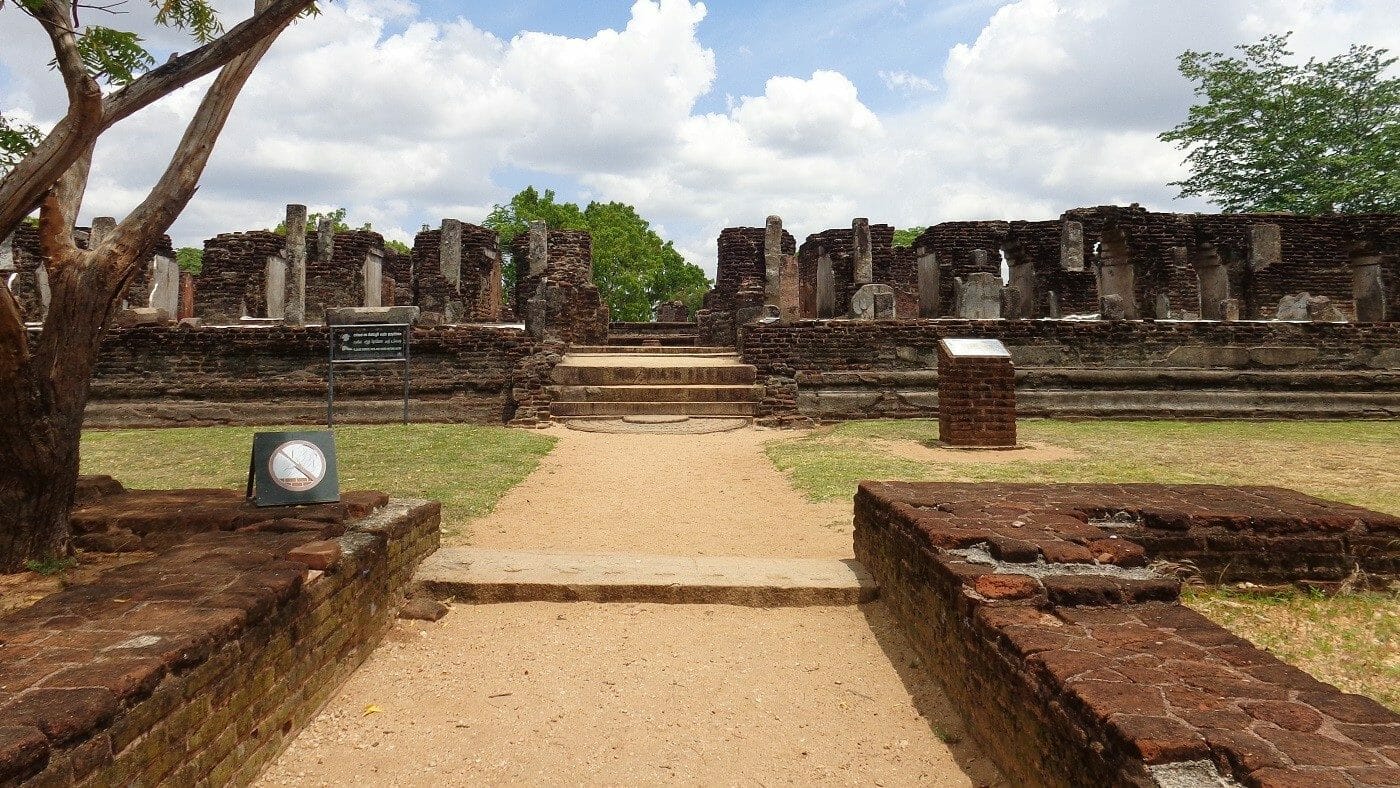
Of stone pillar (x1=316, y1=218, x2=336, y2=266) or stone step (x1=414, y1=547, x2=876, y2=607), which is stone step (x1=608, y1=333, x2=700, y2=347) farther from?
stone step (x1=414, y1=547, x2=876, y2=607)

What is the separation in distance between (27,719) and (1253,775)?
272 cm

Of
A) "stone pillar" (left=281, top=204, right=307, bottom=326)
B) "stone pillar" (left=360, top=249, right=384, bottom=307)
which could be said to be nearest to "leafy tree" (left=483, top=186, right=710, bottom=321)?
"stone pillar" (left=360, top=249, right=384, bottom=307)

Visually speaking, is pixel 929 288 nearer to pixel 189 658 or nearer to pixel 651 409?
pixel 651 409

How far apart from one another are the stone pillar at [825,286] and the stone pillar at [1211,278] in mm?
8549

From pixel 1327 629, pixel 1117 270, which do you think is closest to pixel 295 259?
pixel 1327 629

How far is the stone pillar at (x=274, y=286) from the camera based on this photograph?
19.9 metres

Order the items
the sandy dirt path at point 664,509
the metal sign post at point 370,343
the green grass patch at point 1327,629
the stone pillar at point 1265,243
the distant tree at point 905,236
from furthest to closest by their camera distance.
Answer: the distant tree at point 905,236 → the stone pillar at point 1265,243 → the metal sign post at point 370,343 → the sandy dirt path at point 664,509 → the green grass patch at point 1327,629

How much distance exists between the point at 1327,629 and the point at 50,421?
600 cm

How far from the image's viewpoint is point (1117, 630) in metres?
2.47

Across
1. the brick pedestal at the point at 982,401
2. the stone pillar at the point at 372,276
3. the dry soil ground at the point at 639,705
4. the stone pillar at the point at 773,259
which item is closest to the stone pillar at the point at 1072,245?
the stone pillar at the point at 773,259

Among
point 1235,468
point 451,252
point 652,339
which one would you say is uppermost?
point 451,252

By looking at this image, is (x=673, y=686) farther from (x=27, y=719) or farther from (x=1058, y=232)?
(x=1058, y=232)

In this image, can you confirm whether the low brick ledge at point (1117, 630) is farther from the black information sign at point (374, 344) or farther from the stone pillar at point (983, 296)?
the stone pillar at point (983, 296)

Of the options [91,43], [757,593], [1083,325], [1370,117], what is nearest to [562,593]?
[757,593]
